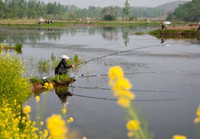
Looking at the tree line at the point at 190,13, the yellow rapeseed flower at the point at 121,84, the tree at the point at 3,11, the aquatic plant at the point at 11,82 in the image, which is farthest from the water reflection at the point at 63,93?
the tree line at the point at 190,13

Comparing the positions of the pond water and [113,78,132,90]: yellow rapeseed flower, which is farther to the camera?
the pond water

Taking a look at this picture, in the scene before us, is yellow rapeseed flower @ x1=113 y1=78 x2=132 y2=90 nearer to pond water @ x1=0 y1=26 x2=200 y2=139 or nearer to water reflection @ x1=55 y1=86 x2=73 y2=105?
pond water @ x1=0 y1=26 x2=200 y2=139

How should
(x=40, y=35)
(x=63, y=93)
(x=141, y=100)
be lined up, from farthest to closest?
(x=40, y=35)
(x=63, y=93)
(x=141, y=100)

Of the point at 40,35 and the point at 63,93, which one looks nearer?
the point at 63,93

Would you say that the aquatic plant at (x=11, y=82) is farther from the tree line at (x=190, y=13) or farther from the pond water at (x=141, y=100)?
the tree line at (x=190, y=13)

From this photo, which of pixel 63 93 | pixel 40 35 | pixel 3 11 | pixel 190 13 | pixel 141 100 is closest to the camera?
pixel 141 100

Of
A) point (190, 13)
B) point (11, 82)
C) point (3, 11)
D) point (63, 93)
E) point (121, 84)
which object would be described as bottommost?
point (63, 93)

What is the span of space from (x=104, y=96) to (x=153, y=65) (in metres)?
9.87

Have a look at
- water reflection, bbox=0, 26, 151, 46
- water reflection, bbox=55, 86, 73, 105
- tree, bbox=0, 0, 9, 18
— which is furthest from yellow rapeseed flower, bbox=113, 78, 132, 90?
tree, bbox=0, 0, 9, 18

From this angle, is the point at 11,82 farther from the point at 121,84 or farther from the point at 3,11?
the point at 3,11

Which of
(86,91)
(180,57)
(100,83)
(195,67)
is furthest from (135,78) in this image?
(180,57)

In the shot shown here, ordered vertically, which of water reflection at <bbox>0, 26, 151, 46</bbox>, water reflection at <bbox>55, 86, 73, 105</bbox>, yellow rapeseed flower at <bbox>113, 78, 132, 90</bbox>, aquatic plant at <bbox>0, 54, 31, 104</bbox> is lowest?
water reflection at <bbox>0, 26, 151, 46</bbox>

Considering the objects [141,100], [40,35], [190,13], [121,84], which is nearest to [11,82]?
[141,100]

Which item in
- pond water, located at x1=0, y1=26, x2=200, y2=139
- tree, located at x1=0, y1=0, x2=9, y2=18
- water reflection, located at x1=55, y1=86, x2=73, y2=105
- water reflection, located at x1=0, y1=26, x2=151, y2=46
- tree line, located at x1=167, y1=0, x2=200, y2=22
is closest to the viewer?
pond water, located at x1=0, y1=26, x2=200, y2=139
